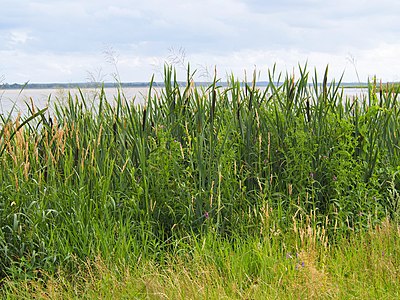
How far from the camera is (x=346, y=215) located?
4453 mm

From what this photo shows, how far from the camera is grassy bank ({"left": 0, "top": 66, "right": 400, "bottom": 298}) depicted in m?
3.57

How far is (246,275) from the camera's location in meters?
3.41

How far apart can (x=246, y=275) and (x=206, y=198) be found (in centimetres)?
95

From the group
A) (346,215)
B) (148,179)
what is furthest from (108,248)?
(346,215)

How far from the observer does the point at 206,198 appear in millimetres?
4238

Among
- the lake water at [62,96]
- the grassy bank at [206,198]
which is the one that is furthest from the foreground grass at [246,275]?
the lake water at [62,96]

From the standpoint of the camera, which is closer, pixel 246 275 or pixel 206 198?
pixel 246 275

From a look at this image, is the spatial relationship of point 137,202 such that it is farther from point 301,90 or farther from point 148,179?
point 301,90

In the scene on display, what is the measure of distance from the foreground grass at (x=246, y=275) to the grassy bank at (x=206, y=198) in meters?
0.02

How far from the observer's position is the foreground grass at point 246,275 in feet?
10.5

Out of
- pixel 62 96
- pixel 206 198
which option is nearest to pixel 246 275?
pixel 206 198

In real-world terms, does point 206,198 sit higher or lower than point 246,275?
higher

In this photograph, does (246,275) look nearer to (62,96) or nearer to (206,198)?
(206,198)

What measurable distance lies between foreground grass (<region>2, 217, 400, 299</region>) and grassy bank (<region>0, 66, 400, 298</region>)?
2cm
